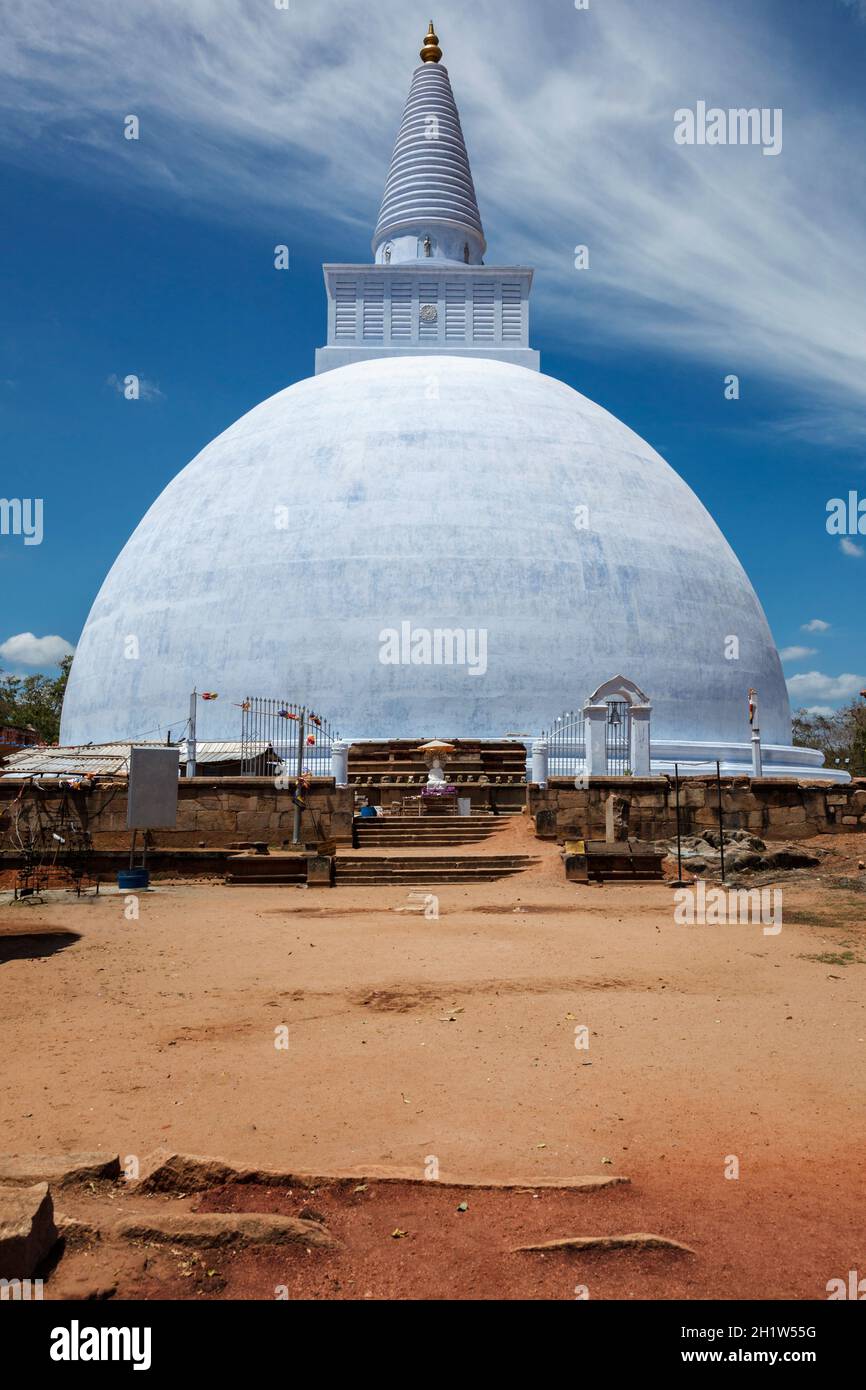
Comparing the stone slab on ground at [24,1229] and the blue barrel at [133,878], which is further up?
the stone slab on ground at [24,1229]

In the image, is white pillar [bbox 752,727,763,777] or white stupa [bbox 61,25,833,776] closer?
white pillar [bbox 752,727,763,777]

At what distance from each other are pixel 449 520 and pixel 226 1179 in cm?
1788

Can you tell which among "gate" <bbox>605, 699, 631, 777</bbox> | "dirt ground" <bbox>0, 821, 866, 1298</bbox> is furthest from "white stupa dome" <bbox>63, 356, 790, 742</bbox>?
"dirt ground" <bbox>0, 821, 866, 1298</bbox>

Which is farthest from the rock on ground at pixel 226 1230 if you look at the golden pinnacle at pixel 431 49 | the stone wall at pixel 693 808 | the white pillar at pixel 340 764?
the golden pinnacle at pixel 431 49

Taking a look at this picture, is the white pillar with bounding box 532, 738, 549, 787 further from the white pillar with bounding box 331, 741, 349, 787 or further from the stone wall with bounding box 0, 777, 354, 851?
the stone wall with bounding box 0, 777, 354, 851

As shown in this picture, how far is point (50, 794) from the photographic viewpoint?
15.6 metres

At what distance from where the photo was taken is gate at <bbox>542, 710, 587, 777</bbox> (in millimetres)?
18859

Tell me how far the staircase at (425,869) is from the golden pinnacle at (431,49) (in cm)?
2661

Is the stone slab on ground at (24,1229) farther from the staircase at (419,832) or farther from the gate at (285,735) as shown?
the gate at (285,735)

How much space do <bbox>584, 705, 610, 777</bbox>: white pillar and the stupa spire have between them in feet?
54.6

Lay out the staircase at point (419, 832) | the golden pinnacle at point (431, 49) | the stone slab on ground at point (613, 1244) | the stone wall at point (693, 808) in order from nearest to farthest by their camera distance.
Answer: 1. the stone slab on ground at point (613, 1244)
2. the stone wall at point (693, 808)
3. the staircase at point (419, 832)
4. the golden pinnacle at point (431, 49)

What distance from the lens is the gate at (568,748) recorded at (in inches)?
742

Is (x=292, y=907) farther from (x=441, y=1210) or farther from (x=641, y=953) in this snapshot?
(x=441, y=1210)

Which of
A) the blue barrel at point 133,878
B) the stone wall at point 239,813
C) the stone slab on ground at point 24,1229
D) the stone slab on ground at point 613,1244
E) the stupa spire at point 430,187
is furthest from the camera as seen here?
the stupa spire at point 430,187
